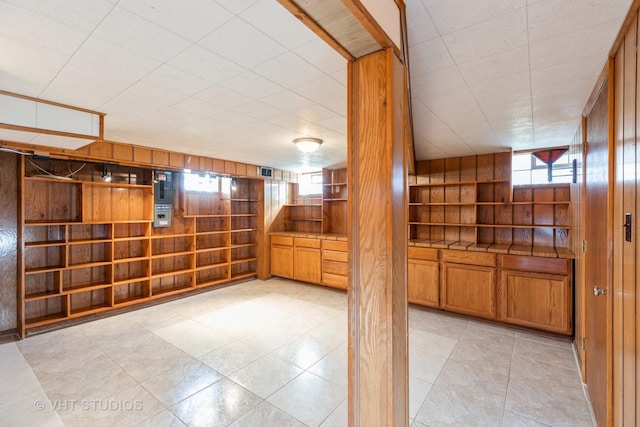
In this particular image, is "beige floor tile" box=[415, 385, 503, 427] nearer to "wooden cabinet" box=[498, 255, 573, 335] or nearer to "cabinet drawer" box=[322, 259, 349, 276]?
"wooden cabinet" box=[498, 255, 573, 335]

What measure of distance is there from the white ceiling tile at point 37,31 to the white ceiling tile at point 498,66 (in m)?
2.11

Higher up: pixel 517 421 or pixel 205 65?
pixel 205 65

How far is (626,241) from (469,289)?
260cm

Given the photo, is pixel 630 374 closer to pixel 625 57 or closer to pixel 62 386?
pixel 625 57

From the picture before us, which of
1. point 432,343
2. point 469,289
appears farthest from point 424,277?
point 432,343

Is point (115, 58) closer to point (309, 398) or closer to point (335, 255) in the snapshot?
point (309, 398)

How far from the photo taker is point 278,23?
4.29 ft

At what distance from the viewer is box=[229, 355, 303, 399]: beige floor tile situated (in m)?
2.28

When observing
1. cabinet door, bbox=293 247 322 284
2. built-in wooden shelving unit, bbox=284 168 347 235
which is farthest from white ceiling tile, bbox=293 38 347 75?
cabinet door, bbox=293 247 322 284

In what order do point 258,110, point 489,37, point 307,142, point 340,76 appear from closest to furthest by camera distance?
1. point 489,37
2. point 340,76
3. point 258,110
4. point 307,142

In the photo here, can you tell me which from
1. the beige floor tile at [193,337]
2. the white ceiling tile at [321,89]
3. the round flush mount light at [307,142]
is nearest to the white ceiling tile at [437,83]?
the white ceiling tile at [321,89]

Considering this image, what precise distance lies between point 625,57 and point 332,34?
1381mm

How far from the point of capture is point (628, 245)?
1.22 m

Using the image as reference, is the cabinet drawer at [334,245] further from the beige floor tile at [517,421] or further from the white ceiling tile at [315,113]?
the beige floor tile at [517,421]
